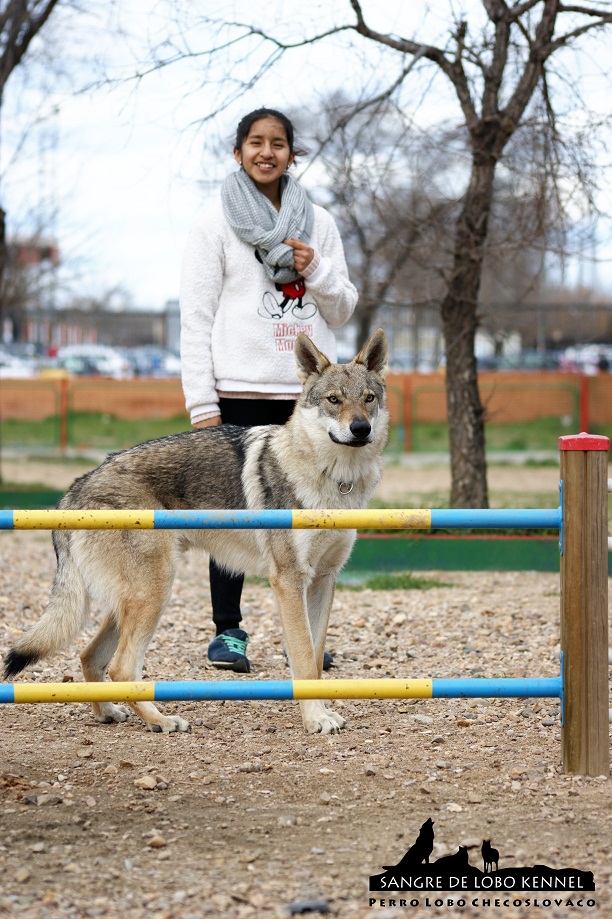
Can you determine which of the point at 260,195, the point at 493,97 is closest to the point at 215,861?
the point at 260,195

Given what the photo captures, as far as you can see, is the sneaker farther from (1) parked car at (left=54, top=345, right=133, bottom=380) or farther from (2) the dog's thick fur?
(1) parked car at (left=54, top=345, right=133, bottom=380)

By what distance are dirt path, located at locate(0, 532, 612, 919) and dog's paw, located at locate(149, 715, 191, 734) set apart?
6cm

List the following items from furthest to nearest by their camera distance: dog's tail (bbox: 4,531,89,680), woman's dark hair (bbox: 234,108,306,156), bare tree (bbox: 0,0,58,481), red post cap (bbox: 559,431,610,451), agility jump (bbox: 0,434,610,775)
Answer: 1. bare tree (bbox: 0,0,58,481)
2. woman's dark hair (bbox: 234,108,306,156)
3. dog's tail (bbox: 4,531,89,680)
4. red post cap (bbox: 559,431,610,451)
5. agility jump (bbox: 0,434,610,775)

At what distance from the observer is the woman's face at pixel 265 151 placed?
4.75m

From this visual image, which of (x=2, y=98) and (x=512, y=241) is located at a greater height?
(x=2, y=98)

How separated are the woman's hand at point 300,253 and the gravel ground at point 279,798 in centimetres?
201

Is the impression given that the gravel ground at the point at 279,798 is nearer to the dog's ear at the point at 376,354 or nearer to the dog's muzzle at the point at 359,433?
the dog's muzzle at the point at 359,433

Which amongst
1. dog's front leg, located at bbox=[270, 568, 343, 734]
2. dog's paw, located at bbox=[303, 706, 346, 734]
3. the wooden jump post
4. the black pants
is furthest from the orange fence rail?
the wooden jump post

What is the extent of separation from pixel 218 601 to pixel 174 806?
1.90m

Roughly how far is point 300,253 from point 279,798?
2442mm

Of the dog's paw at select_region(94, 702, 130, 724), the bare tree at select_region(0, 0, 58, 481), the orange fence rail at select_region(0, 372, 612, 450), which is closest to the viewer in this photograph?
the dog's paw at select_region(94, 702, 130, 724)

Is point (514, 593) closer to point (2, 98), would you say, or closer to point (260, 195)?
point (260, 195)

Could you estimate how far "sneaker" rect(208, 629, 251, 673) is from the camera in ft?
16.5

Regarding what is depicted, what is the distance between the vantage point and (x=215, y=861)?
2.86 metres
